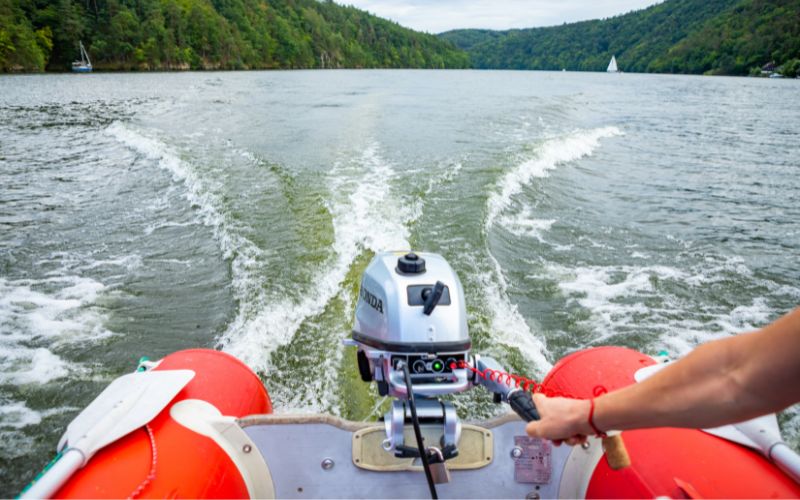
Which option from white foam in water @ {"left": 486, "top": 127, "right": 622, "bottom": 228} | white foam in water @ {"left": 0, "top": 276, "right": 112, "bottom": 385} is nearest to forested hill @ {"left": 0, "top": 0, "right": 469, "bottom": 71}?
white foam in water @ {"left": 486, "top": 127, "right": 622, "bottom": 228}

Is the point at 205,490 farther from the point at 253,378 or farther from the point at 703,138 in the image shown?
the point at 703,138

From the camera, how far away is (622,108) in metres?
23.2

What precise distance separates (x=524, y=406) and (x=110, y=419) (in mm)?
→ 1590

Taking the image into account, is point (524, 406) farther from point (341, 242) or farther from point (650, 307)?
point (341, 242)

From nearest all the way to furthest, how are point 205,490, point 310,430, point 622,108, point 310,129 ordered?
point 205,490, point 310,430, point 310,129, point 622,108

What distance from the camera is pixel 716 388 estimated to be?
924 millimetres

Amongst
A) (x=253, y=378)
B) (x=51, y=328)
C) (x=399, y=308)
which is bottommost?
(x=51, y=328)

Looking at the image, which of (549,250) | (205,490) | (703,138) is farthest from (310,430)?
(703,138)

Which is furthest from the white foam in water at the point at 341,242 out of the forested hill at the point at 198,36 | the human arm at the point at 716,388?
the forested hill at the point at 198,36

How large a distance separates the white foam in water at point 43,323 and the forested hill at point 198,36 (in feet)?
197

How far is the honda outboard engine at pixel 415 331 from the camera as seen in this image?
219 cm

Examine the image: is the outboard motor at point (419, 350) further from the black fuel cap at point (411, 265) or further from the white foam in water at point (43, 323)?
the white foam in water at point (43, 323)

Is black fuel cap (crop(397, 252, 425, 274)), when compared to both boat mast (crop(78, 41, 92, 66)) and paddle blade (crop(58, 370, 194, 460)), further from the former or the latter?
boat mast (crop(78, 41, 92, 66))

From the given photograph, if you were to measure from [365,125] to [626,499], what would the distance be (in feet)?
43.2
